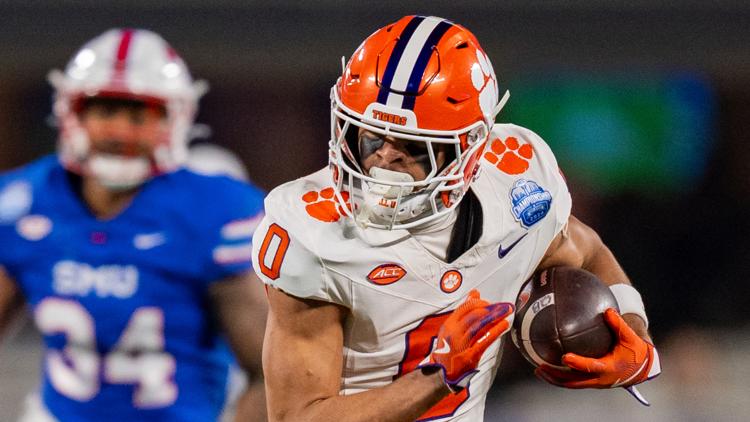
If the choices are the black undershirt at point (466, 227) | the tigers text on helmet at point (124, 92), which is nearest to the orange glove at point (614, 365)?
the black undershirt at point (466, 227)

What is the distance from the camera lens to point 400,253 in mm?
1902

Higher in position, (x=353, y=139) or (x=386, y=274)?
(x=353, y=139)

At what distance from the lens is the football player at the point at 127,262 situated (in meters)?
2.38

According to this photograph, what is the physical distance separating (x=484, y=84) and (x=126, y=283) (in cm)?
84

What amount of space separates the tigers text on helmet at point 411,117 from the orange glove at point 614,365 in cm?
31

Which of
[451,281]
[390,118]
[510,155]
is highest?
[390,118]

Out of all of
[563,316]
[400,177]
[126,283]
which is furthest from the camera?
[126,283]

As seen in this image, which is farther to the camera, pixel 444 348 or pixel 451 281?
pixel 451 281

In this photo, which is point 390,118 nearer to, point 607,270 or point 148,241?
point 607,270

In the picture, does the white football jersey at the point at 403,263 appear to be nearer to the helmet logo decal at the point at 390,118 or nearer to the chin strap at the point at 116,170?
the helmet logo decal at the point at 390,118

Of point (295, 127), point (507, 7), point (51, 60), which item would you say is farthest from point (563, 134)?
point (51, 60)

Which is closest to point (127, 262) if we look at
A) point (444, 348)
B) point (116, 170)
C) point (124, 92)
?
point (116, 170)

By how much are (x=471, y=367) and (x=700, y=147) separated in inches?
126

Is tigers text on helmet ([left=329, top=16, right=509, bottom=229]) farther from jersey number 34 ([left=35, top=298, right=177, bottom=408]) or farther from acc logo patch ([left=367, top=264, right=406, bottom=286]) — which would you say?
jersey number 34 ([left=35, top=298, right=177, bottom=408])
